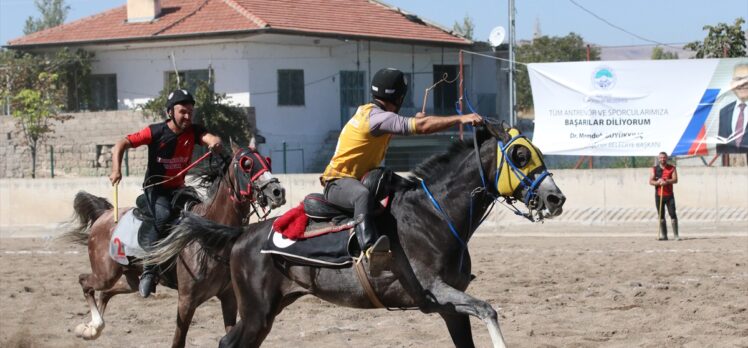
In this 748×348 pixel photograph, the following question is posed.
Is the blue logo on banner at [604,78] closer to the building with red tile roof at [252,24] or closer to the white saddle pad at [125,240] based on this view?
the white saddle pad at [125,240]

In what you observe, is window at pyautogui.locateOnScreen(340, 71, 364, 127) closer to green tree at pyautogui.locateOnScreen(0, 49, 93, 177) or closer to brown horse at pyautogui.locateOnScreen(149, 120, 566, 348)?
green tree at pyautogui.locateOnScreen(0, 49, 93, 177)

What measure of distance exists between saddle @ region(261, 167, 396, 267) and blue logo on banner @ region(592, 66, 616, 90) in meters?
14.8

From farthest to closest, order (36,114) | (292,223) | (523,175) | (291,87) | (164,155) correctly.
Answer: (291,87), (36,114), (164,155), (292,223), (523,175)

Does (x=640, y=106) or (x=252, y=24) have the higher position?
(x=252, y=24)

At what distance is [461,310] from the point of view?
686 centimetres

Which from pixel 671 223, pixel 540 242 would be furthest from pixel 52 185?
pixel 671 223

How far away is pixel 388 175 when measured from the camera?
749cm

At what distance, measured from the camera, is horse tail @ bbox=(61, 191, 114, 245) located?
36.0 feet

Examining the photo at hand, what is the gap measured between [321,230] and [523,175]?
1575 millimetres

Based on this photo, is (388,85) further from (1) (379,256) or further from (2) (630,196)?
(2) (630,196)

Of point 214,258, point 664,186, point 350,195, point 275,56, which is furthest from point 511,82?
point 350,195

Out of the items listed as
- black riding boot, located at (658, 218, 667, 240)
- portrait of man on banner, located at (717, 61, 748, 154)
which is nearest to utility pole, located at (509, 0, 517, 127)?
portrait of man on banner, located at (717, 61, 748, 154)

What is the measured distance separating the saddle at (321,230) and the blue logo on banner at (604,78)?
584 inches

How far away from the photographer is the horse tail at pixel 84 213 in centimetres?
1098
